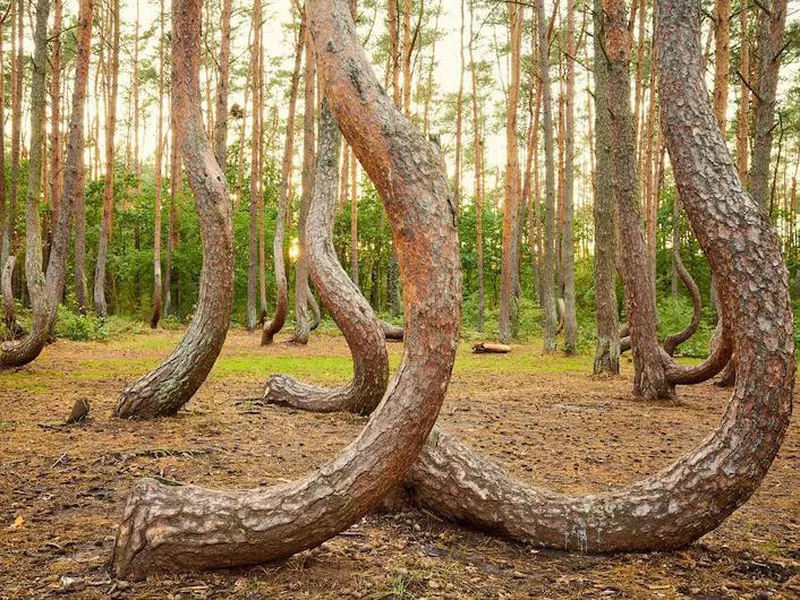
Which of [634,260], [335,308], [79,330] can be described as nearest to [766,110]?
[634,260]

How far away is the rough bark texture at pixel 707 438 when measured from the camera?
2.92 meters

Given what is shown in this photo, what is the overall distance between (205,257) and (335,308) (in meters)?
1.41

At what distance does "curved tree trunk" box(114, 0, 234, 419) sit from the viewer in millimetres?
6457

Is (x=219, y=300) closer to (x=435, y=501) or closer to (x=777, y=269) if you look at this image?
(x=435, y=501)

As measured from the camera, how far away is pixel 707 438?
10.3ft

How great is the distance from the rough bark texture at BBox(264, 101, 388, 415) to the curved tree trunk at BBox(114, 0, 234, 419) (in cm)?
94

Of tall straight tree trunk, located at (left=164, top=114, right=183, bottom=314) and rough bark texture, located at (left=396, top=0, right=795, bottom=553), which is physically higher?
tall straight tree trunk, located at (left=164, top=114, right=183, bottom=314)

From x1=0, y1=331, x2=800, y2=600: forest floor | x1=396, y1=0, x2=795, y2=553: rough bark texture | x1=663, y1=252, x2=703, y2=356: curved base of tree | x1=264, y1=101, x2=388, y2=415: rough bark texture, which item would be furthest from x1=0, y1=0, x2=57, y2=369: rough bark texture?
x1=663, y1=252, x2=703, y2=356: curved base of tree

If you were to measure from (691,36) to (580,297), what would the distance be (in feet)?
91.4

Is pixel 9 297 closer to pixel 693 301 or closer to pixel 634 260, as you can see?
pixel 634 260

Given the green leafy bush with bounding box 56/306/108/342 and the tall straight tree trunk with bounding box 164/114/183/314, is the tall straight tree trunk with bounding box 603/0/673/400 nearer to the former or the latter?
the green leafy bush with bounding box 56/306/108/342

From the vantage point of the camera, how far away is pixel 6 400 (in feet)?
24.3

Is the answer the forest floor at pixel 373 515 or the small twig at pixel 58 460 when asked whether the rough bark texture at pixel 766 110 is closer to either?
the forest floor at pixel 373 515

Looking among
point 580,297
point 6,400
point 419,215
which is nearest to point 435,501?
point 419,215
